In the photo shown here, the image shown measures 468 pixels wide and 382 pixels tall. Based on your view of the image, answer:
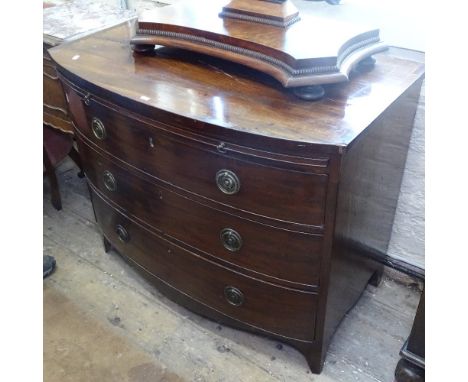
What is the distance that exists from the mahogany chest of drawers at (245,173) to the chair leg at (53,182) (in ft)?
1.83

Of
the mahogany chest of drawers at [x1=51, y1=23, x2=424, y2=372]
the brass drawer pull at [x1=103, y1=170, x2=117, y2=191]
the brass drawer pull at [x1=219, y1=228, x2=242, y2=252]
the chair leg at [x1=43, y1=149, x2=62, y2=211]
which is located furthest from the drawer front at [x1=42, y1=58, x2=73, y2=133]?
the brass drawer pull at [x1=219, y1=228, x2=242, y2=252]

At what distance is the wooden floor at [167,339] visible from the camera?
1439 millimetres

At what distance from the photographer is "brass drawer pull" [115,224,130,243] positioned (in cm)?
158

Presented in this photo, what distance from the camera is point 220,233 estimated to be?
1216 millimetres

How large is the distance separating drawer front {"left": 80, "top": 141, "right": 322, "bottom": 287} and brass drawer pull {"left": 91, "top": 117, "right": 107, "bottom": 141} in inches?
3.2

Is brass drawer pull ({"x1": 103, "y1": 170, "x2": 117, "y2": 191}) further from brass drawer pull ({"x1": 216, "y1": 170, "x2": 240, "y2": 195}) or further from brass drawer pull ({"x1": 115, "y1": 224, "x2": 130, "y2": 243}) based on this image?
brass drawer pull ({"x1": 216, "y1": 170, "x2": 240, "y2": 195})

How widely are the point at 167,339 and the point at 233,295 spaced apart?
0.37 metres

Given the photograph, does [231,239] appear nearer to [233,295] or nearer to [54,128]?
[233,295]

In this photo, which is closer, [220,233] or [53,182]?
[220,233]

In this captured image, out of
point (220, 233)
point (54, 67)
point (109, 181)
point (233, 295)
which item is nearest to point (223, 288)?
point (233, 295)
